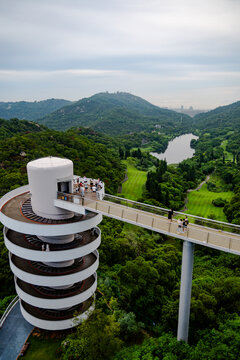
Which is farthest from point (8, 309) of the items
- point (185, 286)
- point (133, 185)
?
point (133, 185)

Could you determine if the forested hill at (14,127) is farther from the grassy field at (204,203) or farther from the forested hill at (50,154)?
the grassy field at (204,203)

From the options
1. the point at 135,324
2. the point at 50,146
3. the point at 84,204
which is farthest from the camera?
the point at 50,146

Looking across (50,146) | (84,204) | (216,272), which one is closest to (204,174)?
(50,146)

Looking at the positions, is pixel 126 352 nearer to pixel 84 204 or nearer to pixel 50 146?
pixel 84 204

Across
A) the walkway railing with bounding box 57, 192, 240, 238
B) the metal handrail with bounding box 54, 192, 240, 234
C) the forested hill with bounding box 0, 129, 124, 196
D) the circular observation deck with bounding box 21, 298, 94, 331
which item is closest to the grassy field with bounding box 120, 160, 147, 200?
the forested hill with bounding box 0, 129, 124, 196

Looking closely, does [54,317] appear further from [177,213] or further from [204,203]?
[204,203]

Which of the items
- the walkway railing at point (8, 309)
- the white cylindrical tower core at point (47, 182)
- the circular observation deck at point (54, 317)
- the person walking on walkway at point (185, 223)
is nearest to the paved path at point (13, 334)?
the walkway railing at point (8, 309)
